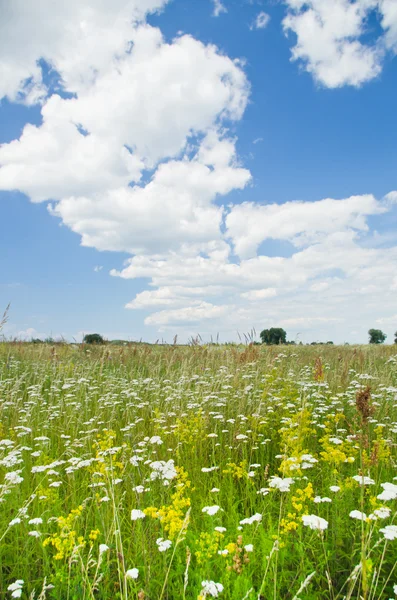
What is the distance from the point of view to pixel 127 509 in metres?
4.22

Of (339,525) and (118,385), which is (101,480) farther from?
(118,385)

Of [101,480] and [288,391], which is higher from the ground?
[288,391]

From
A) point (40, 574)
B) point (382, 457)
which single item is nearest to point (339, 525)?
point (382, 457)

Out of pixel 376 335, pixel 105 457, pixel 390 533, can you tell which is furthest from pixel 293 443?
pixel 376 335

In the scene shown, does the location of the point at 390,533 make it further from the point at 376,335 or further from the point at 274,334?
the point at 376,335

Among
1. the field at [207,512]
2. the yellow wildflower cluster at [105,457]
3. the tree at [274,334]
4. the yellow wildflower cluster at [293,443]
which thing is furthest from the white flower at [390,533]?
the tree at [274,334]

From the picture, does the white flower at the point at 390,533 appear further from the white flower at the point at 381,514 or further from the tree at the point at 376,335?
the tree at the point at 376,335

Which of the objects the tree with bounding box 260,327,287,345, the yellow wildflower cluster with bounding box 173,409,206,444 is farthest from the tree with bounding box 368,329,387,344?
the yellow wildflower cluster with bounding box 173,409,206,444

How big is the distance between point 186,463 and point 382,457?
2.26m

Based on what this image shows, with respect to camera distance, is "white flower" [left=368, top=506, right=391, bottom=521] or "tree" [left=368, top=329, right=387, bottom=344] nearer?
"white flower" [left=368, top=506, right=391, bottom=521]

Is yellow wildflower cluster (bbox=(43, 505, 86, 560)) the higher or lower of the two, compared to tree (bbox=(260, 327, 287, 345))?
lower

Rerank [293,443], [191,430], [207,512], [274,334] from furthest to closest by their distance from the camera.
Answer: [274,334] < [191,430] < [293,443] < [207,512]

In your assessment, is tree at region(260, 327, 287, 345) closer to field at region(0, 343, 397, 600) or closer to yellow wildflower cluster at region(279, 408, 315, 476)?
field at region(0, 343, 397, 600)

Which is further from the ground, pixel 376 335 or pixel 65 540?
pixel 376 335
